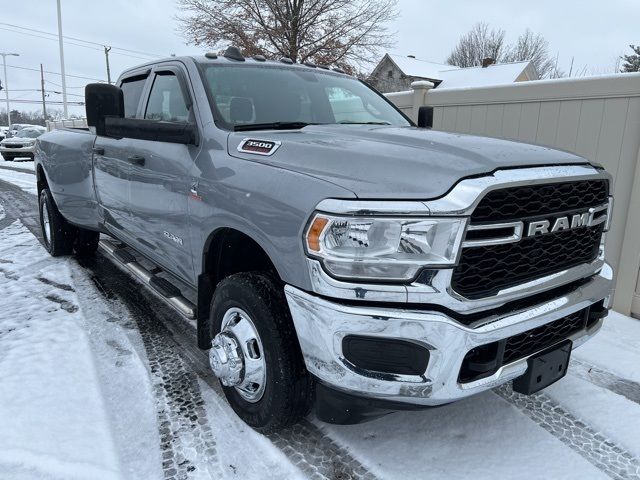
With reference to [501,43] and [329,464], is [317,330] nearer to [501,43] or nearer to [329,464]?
[329,464]

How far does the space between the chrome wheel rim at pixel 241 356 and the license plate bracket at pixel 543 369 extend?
117 centimetres

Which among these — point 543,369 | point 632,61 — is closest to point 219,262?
point 543,369

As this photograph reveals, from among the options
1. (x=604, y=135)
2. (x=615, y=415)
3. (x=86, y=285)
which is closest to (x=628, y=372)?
(x=615, y=415)

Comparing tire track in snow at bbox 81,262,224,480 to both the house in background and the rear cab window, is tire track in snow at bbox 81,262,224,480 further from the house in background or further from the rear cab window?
the house in background

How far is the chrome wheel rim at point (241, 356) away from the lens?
7.82 feet

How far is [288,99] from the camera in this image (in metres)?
3.24

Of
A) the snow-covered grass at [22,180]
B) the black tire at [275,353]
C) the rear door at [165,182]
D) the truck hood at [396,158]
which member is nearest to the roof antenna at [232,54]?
the rear door at [165,182]

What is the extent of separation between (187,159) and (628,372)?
125 inches

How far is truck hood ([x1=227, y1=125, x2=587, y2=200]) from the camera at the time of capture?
189 centimetres

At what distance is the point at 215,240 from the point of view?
9.00 feet

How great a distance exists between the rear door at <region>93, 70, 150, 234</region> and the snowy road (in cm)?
92

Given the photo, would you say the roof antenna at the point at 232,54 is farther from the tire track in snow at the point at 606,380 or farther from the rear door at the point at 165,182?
the tire track in snow at the point at 606,380

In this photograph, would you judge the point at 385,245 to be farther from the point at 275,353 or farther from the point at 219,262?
the point at 219,262

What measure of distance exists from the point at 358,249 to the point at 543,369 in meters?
1.05
